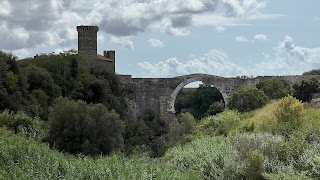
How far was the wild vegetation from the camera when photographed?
966cm

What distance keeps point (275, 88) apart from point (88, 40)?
1889cm

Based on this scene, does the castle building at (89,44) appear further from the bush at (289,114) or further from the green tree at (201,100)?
the bush at (289,114)

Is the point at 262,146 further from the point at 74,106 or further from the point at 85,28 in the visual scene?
the point at 85,28

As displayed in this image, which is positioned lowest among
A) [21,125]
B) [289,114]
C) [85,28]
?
[21,125]

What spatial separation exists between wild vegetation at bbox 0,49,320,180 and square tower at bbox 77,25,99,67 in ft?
19.5

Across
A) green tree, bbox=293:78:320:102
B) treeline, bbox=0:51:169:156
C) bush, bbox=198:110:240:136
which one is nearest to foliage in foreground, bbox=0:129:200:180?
bush, bbox=198:110:240:136

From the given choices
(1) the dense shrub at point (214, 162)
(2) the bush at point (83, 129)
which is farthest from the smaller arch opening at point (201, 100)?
(1) the dense shrub at point (214, 162)

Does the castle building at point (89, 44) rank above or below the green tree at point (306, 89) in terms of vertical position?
above

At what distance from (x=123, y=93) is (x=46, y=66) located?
944 centimetres

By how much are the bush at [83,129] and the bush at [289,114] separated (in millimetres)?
9245

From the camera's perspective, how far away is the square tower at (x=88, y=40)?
50.6 meters

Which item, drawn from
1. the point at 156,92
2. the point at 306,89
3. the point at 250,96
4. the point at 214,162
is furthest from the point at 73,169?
the point at 156,92

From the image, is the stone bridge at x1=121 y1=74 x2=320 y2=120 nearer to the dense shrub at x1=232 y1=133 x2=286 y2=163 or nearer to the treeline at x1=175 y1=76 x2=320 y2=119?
the treeline at x1=175 y1=76 x2=320 y2=119

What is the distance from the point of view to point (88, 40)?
167 ft
